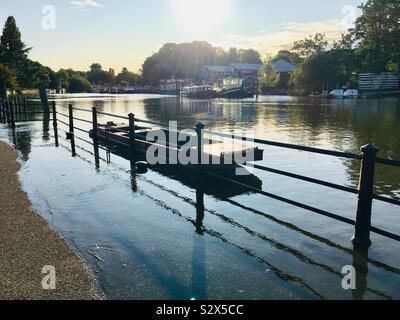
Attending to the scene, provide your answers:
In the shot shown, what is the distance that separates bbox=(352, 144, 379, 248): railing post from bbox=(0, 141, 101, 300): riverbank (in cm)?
329

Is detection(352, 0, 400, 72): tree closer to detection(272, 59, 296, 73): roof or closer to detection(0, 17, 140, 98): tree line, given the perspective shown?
detection(272, 59, 296, 73): roof

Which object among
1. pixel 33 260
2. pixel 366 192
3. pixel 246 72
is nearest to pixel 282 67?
pixel 246 72

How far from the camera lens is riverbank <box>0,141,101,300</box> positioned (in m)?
3.69

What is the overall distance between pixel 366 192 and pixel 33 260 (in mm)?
4161

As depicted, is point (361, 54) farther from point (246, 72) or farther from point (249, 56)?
point (249, 56)

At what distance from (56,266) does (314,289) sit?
9.79 ft

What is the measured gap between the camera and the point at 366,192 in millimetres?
4371

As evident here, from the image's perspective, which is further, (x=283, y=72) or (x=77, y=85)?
(x=77, y=85)

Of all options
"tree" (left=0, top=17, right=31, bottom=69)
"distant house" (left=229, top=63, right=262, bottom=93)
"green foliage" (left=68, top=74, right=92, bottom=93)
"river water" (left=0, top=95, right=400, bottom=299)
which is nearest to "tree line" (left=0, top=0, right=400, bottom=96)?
"tree" (left=0, top=17, right=31, bottom=69)

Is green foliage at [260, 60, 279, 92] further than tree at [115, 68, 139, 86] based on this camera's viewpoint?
No

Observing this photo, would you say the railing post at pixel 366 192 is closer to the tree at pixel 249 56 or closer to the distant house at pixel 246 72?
the distant house at pixel 246 72

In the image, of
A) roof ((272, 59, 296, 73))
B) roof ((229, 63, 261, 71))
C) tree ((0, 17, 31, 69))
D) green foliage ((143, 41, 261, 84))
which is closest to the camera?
tree ((0, 17, 31, 69))

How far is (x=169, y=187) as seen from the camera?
8.15 metres

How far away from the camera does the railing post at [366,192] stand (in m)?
4.25
